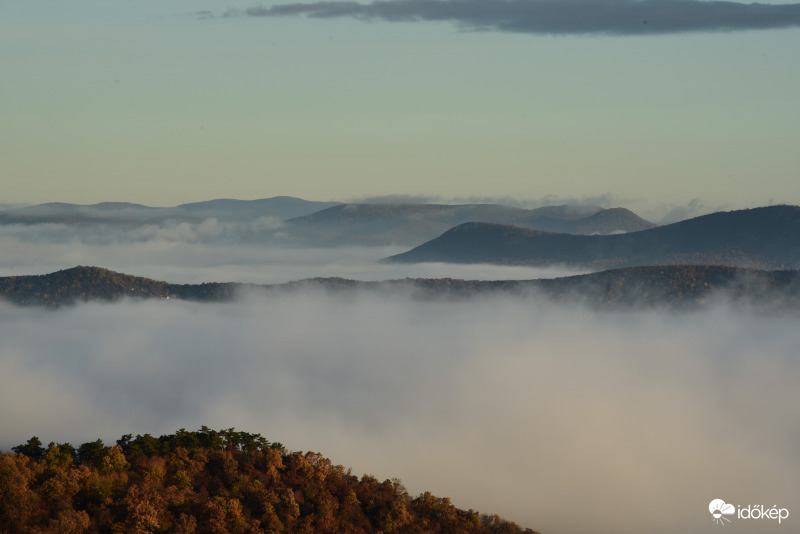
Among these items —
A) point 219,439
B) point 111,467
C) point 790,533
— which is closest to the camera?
point 111,467

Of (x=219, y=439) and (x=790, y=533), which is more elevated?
(x=219, y=439)

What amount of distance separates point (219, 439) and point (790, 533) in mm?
130986

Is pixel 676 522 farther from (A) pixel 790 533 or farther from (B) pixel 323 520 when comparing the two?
(B) pixel 323 520

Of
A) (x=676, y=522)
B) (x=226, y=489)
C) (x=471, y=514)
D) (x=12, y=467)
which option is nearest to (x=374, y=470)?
(x=676, y=522)

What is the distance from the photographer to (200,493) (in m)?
87.0

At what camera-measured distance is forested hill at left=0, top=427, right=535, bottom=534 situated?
77375mm

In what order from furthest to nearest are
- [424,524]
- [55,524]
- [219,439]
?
[219,439] → [424,524] → [55,524]

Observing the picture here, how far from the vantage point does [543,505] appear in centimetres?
19388

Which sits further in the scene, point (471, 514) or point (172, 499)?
point (471, 514)

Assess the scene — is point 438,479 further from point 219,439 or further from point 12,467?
point 12,467

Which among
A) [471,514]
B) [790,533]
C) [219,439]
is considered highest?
[219,439]

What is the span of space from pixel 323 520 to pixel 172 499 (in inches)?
539

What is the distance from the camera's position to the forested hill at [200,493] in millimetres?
77375

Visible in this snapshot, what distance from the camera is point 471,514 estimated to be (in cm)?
10150
